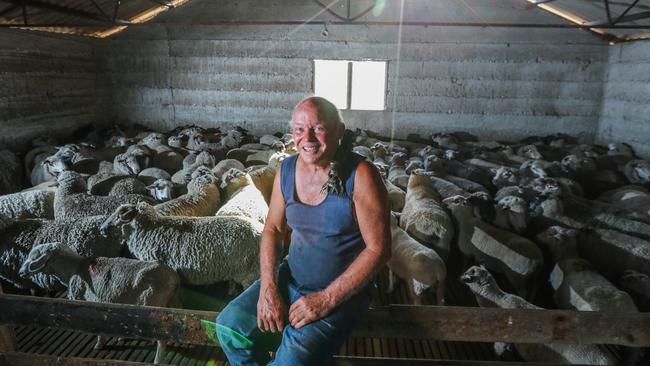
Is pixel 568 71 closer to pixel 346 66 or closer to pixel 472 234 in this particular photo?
pixel 346 66

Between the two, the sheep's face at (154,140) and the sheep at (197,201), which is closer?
the sheep at (197,201)

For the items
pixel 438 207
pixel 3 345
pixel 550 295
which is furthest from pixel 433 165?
pixel 3 345

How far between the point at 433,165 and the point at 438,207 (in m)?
3.35

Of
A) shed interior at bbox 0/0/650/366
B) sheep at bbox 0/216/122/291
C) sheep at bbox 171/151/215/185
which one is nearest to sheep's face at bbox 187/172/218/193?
sheep at bbox 171/151/215/185

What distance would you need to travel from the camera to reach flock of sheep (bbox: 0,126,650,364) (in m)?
3.88

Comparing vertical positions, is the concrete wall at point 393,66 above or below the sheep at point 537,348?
above

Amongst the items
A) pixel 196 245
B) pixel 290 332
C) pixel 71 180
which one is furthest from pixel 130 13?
pixel 290 332

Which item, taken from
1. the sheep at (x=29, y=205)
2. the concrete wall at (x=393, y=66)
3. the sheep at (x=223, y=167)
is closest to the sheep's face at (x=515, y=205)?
the sheep at (x=223, y=167)

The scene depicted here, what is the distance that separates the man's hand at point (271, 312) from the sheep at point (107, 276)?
80.1 inches

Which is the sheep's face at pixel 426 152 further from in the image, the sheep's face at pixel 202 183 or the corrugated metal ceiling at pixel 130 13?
the sheep's face at pixel 202 183

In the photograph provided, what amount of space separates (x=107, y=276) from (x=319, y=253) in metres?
2.74

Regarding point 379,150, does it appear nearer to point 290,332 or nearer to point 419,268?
point 419,268

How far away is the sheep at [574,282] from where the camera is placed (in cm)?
395

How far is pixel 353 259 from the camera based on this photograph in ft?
6.76
